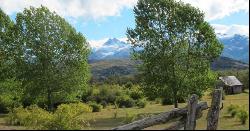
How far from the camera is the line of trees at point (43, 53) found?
5478 centimetres

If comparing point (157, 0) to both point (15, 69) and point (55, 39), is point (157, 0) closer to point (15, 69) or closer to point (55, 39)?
point (55, 39)

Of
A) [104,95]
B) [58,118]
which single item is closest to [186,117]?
[58,118]

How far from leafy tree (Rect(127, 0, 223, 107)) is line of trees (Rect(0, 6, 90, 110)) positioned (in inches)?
290

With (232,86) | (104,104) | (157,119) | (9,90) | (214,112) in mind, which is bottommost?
(104,104)

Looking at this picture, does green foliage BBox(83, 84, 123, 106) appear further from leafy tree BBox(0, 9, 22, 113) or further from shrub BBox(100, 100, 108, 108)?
leafy tree BBox(0, 9, 22, 113)

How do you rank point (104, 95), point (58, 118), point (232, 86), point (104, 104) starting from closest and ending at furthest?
point (58, 118) → point (104, 104) → point (104, 95) → point (232, 86)

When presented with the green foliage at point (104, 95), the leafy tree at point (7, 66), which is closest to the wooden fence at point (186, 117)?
the leafy tree at point (7, 66)

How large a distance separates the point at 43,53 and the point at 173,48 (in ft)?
47.4

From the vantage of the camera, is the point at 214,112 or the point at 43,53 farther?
the point at 43,53

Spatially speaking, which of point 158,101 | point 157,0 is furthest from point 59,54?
point 158,101

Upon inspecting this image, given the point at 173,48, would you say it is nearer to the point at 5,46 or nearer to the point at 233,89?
the point at 5,46

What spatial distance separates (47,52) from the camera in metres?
54.8

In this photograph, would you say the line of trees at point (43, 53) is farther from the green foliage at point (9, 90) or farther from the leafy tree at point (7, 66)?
the green foliage at point (9, 90)

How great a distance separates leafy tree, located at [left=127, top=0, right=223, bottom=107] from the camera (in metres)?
51.8
